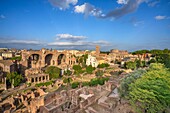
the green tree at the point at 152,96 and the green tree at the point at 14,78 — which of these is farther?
the green tree at the point at 14,78

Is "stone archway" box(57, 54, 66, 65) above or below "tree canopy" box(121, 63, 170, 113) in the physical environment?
below

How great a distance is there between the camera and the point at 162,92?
33.5 ft

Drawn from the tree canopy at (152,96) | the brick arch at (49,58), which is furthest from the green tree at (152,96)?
the brick arch at (49,58)

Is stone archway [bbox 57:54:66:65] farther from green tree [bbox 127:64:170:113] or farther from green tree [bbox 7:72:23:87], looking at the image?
green tree [bbox 127:64:170:113]

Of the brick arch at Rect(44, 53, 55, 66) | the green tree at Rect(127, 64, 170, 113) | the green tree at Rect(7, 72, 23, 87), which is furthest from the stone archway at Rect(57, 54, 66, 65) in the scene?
the green tree at Rect(127, 64, 170, 113)

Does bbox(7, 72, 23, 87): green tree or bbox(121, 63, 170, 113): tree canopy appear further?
bbox(7, 72, 23, 87): green tree

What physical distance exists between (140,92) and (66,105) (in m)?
8.57

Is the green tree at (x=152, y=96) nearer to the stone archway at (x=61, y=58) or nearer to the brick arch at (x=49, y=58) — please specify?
the brick arch at (x=49, y=58)

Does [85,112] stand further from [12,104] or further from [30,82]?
[30,82]

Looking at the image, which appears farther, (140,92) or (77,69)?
(77,69)

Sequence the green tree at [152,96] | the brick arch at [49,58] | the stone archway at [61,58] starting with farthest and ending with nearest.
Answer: the stone archway at [61,58] < the brick arch at [49,58] < the green tree at [152,96]

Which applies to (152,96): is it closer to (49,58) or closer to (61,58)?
(49,58)

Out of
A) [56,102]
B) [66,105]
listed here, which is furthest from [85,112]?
[56,102]

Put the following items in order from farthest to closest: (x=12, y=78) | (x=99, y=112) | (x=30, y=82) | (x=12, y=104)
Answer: (x=30, y=82) → (x=12, y=78) → (x=12, y=104) → (x=99, y=112)
